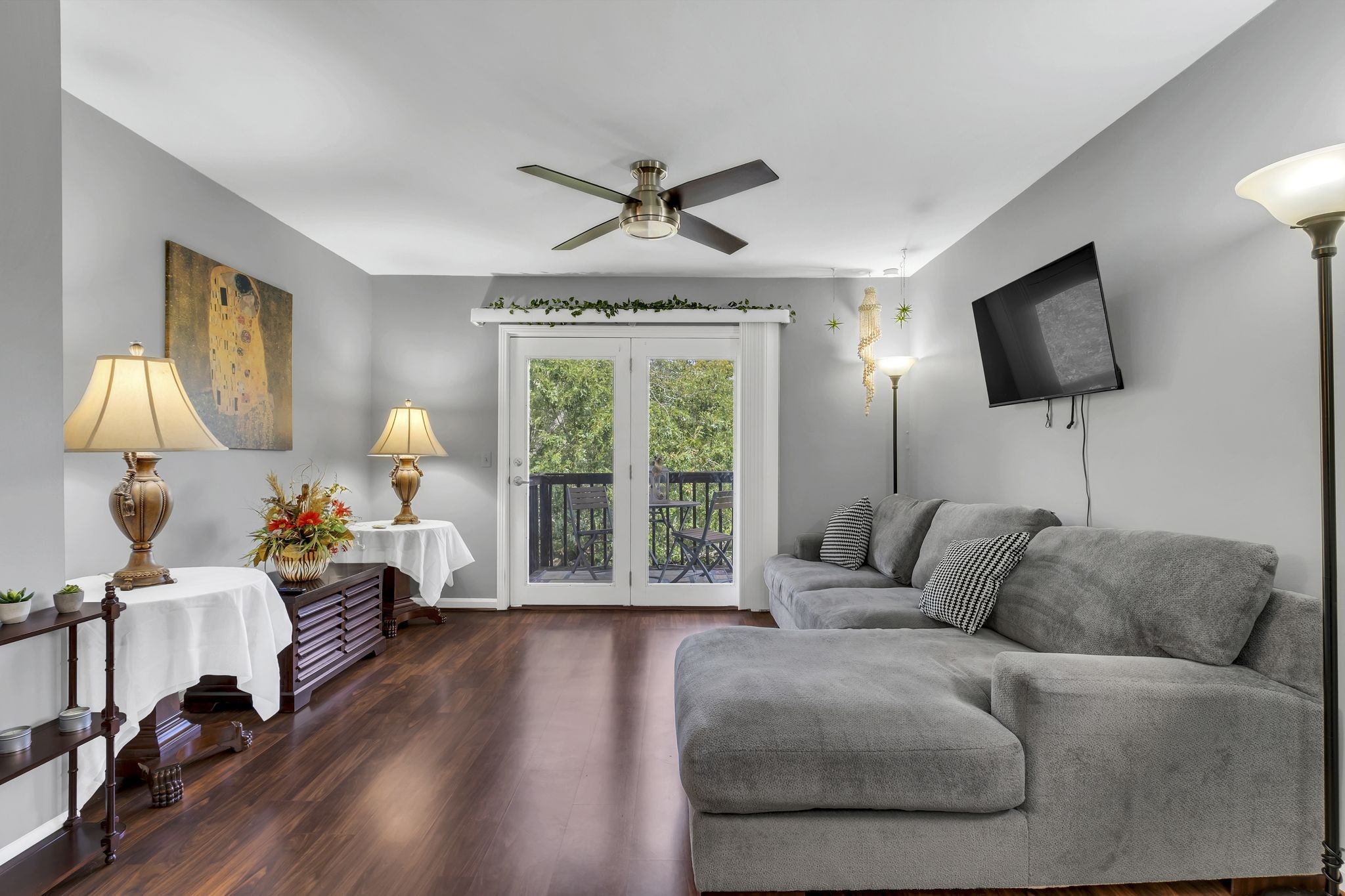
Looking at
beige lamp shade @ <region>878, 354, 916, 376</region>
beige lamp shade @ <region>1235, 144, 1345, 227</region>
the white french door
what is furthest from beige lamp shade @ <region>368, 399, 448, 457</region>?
beige lamp shade @ <region>1235, 144, 1345, 227</region>

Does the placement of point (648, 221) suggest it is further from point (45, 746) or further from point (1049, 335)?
point (45, 746)

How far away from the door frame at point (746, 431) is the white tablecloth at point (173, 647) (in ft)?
7.97

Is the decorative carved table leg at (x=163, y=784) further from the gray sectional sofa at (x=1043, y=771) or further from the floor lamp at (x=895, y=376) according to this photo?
the floor lamp at (x=895, y=376)

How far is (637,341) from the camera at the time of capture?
16.1 ft

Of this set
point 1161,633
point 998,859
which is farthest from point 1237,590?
point 998,859

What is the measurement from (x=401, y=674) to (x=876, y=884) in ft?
8.78

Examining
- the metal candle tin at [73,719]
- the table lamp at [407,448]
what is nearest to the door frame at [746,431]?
the table lamp at [407,448]

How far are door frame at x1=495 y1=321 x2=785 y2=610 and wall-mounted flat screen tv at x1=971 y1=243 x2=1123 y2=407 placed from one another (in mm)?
1655

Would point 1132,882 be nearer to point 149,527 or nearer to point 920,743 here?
point 920,743

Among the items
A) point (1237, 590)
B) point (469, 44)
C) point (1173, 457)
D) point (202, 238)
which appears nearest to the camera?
point (1237, 590)

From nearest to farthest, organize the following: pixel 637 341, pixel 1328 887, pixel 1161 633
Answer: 1. pixel 1328 887
2. pixel 1161 633
3. pixel 637 341

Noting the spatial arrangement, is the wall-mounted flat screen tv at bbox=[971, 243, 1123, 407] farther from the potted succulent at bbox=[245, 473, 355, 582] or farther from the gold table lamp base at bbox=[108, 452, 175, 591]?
the gold table lamp base at bbox=[108, 452, 175, 591]

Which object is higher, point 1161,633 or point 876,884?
point 1161,633

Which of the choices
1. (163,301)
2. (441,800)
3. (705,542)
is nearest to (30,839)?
(441,800)
